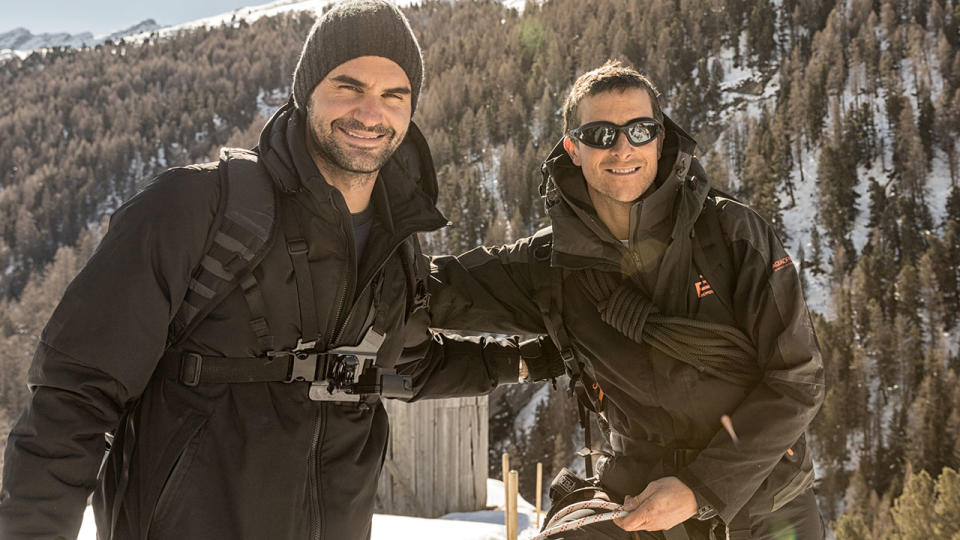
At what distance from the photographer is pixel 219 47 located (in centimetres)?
13112

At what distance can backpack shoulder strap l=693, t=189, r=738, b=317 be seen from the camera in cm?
247

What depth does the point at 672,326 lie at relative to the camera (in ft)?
8.00

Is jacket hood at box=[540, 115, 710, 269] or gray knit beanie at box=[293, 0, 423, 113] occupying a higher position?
gray knit beanie at box=[293, 0, 423, 113]

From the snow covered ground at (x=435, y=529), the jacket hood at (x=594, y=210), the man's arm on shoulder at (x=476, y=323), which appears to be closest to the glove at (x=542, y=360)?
the man's arm on shoulder at (x=476, y=323)

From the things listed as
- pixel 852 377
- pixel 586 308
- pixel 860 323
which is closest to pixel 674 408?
pixel 586 308

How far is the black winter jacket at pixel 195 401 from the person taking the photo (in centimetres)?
180

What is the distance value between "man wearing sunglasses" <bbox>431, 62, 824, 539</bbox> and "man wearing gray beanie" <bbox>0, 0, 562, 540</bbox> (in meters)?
0.62

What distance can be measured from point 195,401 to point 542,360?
1.55m

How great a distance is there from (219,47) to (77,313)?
14405cm

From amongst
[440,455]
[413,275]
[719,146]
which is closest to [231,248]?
[413,275]

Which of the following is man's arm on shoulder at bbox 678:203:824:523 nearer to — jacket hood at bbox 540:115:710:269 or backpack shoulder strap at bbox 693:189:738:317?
backpack shoulder strap at bbox 693:189:738:317

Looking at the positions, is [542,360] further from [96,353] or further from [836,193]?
[836,193]

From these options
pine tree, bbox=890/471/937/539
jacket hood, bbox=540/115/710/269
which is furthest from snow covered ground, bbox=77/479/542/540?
pine tree, bbox=890/471/937/539

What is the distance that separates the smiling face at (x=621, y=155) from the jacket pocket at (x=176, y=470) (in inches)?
63.4
